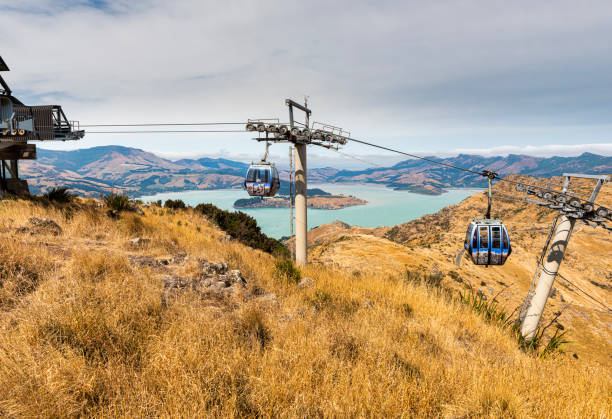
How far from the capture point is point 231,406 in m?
2.49

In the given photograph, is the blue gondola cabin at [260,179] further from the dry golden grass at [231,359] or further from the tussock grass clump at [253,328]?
the tussock grass clump at [253,328]

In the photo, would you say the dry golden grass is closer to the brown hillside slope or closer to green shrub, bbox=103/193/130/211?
the brown hillside slope

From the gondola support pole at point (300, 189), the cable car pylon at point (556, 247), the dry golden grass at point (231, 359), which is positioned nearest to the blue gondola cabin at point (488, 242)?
the cable car pylon at point (556, 247)

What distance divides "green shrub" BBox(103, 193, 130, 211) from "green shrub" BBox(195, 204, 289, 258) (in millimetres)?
7179

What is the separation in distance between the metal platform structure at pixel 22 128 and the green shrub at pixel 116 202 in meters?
A: 3.07

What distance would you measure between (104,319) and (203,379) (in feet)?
5.73

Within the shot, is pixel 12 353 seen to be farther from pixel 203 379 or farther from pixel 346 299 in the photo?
pixel 346 299

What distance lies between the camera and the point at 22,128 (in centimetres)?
1420

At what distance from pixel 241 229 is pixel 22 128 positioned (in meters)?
13.2

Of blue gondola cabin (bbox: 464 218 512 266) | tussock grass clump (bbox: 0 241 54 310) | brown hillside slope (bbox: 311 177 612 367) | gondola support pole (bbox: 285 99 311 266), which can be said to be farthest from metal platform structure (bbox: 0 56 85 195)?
blue gondola cabin (bbox: 464 218 512 266)

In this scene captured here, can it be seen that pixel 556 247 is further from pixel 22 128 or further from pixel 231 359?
pixel 22 128

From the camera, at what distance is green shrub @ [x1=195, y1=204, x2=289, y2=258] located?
61.5 ft

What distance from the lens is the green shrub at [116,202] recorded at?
1247cm

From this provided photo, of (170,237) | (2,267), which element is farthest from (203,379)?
(170,237)
